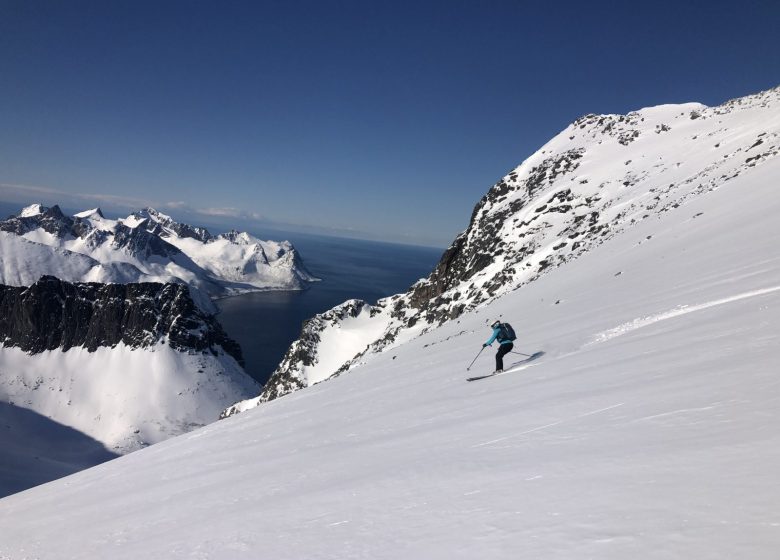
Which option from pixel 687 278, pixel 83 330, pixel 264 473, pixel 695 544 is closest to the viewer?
pixel 695 544

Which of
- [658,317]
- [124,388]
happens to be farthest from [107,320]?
[658,317]

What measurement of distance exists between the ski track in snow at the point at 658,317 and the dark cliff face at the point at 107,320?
16308 centimetres

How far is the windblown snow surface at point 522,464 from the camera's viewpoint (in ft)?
11.5

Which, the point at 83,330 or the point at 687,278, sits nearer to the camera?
the point at 687,278

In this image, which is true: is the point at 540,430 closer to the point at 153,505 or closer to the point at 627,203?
the point at 153,505

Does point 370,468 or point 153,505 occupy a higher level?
point 370,468

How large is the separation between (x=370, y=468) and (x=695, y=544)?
4747mm

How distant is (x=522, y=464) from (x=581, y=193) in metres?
→ 51.8

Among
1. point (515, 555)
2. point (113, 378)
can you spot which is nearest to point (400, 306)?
point (515, 555)

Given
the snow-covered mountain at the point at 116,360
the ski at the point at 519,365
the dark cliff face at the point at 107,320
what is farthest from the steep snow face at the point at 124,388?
the ski at the point at 519,365

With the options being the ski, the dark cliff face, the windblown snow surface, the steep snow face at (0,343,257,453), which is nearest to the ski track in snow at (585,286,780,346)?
the windblown snow surface

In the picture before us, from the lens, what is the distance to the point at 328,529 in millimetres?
5090

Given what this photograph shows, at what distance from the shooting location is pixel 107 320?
165 meters

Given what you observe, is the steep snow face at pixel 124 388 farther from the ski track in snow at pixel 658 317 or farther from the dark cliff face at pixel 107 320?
the ski track in snow at pixel 658 317
